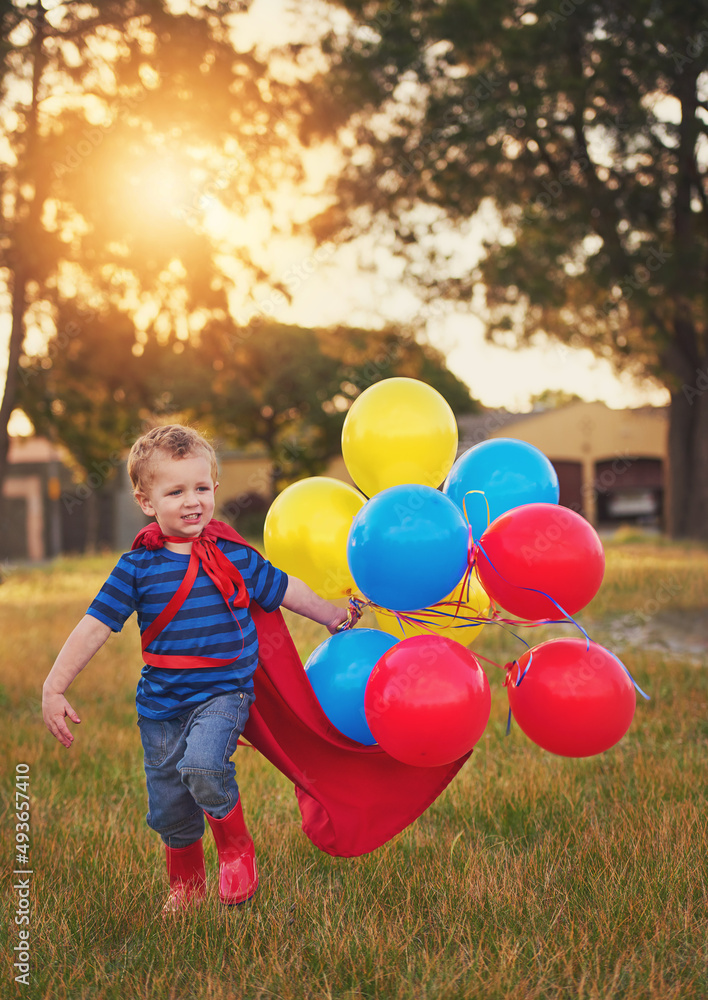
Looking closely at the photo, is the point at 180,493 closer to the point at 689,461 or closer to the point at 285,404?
the point at 689,461

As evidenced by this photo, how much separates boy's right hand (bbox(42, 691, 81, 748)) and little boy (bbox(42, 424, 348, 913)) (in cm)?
1

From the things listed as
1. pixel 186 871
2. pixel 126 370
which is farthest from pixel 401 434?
pixel 126 370

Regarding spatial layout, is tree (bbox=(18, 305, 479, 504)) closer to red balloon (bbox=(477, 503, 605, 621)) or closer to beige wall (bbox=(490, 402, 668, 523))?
red balloon (bbox=(477, 503, 605, 621))

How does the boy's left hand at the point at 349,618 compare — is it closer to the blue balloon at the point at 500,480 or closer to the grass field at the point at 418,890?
the blue balloon at the point at 500,480

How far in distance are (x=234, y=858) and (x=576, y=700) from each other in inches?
43.4

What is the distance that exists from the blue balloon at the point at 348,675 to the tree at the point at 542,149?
26.8ft

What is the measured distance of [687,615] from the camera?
8.11 metres

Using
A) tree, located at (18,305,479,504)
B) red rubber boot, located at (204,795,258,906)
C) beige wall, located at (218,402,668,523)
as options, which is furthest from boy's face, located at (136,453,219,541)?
beige wall, located at (218,402,668,523)

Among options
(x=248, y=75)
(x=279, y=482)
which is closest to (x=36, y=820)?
(x=248, y=75)

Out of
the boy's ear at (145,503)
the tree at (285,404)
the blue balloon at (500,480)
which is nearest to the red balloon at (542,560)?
the blue balloon at (500,480)

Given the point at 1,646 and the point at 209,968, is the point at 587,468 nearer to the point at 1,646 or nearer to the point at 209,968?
the point at 1,646

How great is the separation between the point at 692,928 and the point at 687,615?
20.8 feet

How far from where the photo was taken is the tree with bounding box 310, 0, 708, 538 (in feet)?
35.2

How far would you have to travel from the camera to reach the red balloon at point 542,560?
220cm
